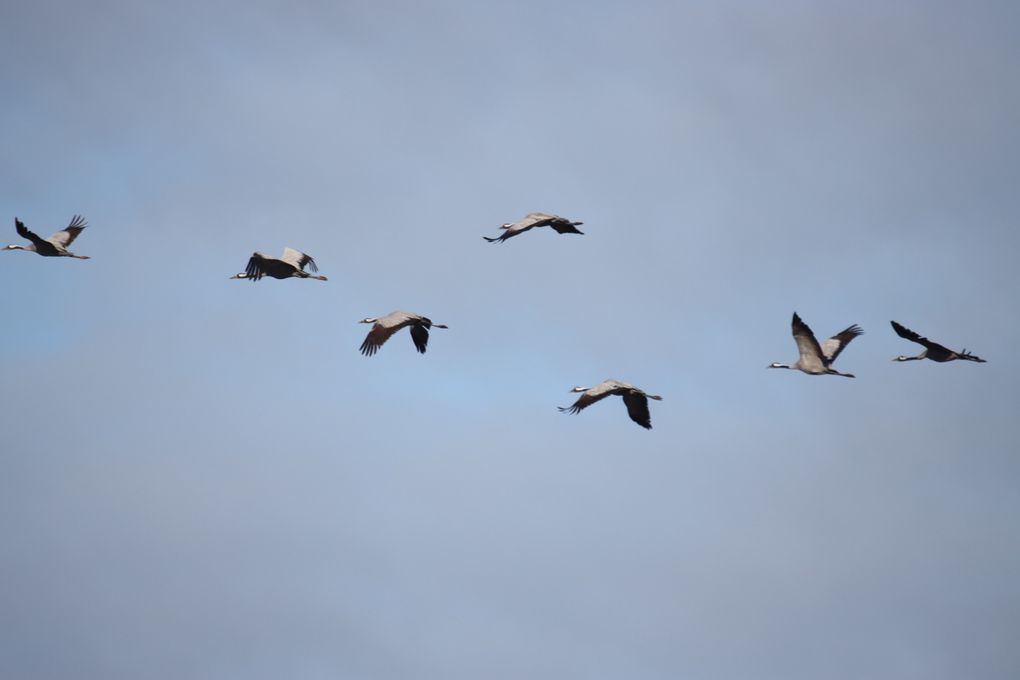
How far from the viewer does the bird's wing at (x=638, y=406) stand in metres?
40.8

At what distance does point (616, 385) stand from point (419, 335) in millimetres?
7479

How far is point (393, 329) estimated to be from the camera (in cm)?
4309

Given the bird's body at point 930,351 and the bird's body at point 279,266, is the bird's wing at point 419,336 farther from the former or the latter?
the bird's body at point 930,351

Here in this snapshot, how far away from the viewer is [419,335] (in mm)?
44406

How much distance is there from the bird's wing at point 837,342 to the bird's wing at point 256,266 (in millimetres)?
17837

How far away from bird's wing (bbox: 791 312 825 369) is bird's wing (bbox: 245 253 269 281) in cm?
1632

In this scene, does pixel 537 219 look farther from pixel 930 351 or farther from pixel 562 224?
pixel 930 351

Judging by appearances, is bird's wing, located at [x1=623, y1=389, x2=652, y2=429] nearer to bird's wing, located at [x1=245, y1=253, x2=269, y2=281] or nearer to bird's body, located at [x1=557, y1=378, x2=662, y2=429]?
bird's body, located at [x1=557, y1=378, x2=662, y2=429]

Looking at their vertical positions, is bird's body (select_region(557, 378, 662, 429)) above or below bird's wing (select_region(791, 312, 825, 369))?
below

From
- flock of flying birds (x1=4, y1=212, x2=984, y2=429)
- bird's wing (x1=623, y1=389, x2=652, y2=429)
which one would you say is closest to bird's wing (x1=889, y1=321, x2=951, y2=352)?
flock of flying birds (x1=4, y1=212, x2=984, y2=429)

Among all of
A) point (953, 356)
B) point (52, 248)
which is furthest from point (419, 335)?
point (953, 356)

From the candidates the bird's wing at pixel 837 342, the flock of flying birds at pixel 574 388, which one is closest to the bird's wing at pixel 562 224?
the flock of flying birds at pixel 574 388

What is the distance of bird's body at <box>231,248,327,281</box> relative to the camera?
41594 mm

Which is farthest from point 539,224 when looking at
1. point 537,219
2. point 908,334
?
point 908,334
